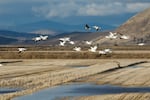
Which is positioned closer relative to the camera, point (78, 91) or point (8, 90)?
point (78, 91)

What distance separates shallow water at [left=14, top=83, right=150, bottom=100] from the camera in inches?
1423

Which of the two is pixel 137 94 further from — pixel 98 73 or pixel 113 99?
pixel 98 73

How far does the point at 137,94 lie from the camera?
36.3 meters

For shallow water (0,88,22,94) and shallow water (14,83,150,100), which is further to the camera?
shallow water (0,88,22,94)

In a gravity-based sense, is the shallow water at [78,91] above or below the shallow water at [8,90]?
below

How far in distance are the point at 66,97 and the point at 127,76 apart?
17.4m

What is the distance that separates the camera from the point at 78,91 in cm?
3959

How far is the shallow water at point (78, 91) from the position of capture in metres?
36.2

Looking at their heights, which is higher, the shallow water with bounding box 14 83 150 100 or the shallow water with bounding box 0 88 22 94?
the shallow water with bounding box 0 88 22 94

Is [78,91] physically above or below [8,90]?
below

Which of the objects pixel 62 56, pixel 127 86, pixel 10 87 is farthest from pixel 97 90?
pixel 62 56

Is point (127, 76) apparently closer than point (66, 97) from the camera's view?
No

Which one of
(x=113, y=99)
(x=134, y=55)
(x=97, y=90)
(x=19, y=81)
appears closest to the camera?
(x=113, y=99)

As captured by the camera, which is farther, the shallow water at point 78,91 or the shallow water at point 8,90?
the shallow water at point 8,90
